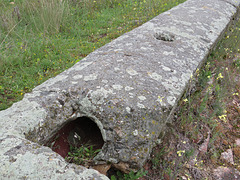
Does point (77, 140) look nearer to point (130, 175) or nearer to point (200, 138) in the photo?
point (130, 175)

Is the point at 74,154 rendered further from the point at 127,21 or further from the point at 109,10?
the point at 109,10

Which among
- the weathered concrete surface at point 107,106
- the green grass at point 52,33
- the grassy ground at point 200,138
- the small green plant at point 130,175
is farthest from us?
the green grass at point 52,33

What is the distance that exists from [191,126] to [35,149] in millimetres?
2183

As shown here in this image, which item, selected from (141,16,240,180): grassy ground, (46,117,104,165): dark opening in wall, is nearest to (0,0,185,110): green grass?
(46,117,104,165): dark opening in wall

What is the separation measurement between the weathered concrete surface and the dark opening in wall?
18 cm

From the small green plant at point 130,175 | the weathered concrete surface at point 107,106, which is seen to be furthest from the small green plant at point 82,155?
the small green plant at point 130,175

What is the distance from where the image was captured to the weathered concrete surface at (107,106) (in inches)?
55.2

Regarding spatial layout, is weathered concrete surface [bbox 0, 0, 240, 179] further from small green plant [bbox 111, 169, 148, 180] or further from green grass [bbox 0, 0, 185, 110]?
green grass [bbox 0, 0, 185, 110]

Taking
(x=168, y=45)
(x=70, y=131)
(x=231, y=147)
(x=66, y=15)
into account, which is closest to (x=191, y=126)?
(x=231, y=147)

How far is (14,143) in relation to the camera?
56.6 inches

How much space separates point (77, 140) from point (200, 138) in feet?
5.81

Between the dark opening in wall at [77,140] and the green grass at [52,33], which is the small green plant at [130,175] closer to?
the dark opening in wall at [77,140]

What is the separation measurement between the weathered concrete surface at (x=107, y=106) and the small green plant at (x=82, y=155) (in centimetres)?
15

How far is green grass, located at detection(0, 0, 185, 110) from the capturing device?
356 cm
